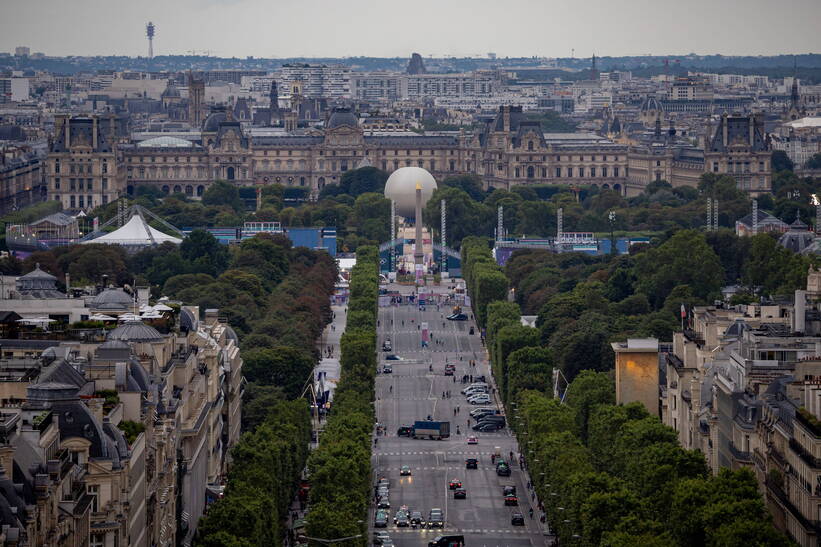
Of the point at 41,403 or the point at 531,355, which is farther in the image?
the point at 531,355

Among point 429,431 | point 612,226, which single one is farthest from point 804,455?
point 612,226

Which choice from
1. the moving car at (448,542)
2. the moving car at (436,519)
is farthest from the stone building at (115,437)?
the moving car at (448,542)

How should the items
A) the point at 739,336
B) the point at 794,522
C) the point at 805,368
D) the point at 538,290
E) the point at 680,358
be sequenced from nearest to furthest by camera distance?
1. the point at 794,522
2. the point at 805,368
3. the point at 739,336
4. the point at 680,358
5. the point at 538,290

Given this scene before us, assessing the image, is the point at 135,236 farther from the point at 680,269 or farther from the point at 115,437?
the point at 115,437

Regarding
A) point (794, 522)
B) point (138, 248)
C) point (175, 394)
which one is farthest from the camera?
point (138, 248)

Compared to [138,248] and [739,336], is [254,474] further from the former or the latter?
[138,248]

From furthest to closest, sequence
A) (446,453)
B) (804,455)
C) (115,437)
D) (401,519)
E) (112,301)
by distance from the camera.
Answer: (446,453), (112,301), (401,519), (804,455), (115,437)

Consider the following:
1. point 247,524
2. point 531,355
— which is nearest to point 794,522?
point 247,524
